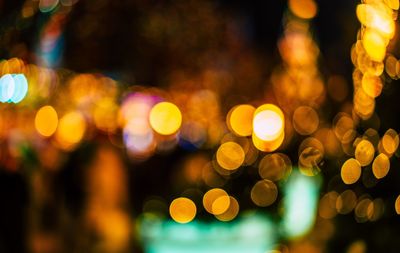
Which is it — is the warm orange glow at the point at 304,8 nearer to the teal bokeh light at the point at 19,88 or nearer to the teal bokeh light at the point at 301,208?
the teal bokeh light at the point at 301,208

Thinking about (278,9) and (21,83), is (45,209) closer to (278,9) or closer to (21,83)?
(21,83)

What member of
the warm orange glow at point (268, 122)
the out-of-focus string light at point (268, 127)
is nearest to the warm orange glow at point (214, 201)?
the out-of-focus string light at point (268, 127)

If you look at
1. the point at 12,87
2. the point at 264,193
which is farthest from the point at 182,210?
the point at 12,87

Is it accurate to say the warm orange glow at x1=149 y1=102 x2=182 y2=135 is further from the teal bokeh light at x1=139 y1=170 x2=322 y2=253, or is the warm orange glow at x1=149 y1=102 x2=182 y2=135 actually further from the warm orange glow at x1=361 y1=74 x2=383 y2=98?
the warm orange glow at x1=361 y1=74 x2=383 y2=98

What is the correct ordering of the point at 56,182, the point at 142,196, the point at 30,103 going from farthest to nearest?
1. the point at 142,196
2. the point at 56,182
3. the point at 30,103

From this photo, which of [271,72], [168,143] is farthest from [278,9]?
[168,143]

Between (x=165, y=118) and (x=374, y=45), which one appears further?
(x=165, y=118)

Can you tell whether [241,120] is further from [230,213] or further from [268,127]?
[230,213]

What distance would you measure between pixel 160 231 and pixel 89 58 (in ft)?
3.86

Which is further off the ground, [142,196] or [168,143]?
[168,143]

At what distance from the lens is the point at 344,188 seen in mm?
2234

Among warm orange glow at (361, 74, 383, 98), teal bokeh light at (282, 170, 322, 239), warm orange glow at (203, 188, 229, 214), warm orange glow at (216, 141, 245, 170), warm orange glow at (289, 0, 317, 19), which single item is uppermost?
warm orange glow at (216, 141, 245, 170)

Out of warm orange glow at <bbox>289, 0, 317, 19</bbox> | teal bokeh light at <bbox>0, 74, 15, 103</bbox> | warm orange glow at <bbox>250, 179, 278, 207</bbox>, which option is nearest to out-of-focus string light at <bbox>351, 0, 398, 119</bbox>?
teal bokeh light at <bbox>0, 74, 15, 103</bbox>

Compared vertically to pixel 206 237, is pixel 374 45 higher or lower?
lower
